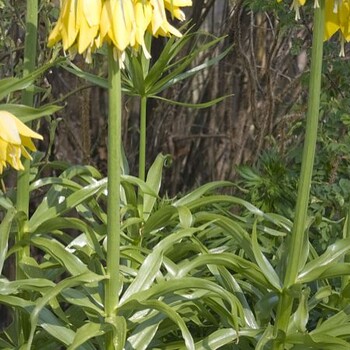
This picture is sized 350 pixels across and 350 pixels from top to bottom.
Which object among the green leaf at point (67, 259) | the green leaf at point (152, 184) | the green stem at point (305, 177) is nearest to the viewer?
the green stem at point (305, 177)

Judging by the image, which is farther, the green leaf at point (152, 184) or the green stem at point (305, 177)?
the green leaf at point (152, 184)

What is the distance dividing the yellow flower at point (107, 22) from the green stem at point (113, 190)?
0.07 meters

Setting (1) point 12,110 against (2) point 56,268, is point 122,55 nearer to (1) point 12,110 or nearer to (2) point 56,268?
(1) point 12,110

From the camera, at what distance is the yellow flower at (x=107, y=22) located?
1778 millimetres

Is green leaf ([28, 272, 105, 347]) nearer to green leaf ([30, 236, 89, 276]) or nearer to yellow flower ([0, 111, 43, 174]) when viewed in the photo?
green leaf ([30, 236, 89, 276])

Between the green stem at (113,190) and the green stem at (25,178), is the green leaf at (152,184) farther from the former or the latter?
the green stem at (113,190)

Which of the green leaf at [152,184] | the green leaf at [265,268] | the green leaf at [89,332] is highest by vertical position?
the green leaf at [152,184]

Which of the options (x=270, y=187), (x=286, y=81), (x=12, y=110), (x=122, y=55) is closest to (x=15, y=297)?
(x=12, y=110)

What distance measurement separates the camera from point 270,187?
288cm

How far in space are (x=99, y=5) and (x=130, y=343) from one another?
832mm

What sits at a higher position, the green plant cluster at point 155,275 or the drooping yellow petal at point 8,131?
the drooping yellow petal at point 8,131

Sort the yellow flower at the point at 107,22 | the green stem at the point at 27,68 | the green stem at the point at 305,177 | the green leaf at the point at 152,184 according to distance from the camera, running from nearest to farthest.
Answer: the yellow flower at the point at 107,22, the green stem at the point at 305,177, the green stem at the point at 27,68, the green leaf at the point at 152,184

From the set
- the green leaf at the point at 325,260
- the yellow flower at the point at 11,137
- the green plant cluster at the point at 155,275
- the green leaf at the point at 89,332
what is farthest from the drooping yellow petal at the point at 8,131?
the green leaf at the point at 325,260

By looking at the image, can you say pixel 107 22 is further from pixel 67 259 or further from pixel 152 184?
pixel 152 184
